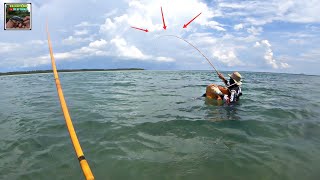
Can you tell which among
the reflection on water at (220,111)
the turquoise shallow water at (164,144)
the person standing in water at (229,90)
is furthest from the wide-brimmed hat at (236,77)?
the turquoise shallow water at (164,144)

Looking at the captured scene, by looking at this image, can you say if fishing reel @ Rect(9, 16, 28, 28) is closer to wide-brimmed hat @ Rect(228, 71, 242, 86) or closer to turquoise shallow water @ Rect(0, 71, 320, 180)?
turquoise shallow water @ Rect(0, 71, 320, 180)

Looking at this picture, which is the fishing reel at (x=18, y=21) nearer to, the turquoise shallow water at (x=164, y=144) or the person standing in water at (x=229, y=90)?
the turquoise shallow water at (x=164, y=144)

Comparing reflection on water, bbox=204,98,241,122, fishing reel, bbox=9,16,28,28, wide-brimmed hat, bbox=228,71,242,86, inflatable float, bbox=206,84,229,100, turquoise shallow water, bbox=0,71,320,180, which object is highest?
fishing reel, bbox=9,16,28,28

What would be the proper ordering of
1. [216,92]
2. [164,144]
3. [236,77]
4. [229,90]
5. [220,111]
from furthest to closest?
[216,92] < [229,90] < [236,77] < [220,111] < [164,144]

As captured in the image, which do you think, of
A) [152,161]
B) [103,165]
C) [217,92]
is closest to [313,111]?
[217,92]

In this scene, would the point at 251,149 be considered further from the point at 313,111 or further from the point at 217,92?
the point at 313,111

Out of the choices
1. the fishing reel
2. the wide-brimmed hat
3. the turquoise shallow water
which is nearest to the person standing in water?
the wide-brimmed hat

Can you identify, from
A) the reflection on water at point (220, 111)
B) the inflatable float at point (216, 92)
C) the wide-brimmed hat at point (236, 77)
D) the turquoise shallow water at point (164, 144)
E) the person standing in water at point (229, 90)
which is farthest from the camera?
the inflatable float at point (216, 92)

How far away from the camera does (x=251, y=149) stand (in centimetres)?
772

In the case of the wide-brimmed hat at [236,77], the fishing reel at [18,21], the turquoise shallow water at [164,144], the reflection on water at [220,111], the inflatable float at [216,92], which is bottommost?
the turquoise shallow water at [164,144]

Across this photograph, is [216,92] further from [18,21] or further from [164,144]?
[18,21]

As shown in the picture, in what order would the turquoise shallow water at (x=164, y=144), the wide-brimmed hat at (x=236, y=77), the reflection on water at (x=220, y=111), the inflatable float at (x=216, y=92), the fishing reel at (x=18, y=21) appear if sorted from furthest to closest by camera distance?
the fishing reel at (x=18, y=21)
the inflatable float at (x=216, y=92)
the wide-brimmed hat at (x=236, y=77)
the reflection on water at (x=220, y=111)
the turquoise shallow water at (x=164, y=144)

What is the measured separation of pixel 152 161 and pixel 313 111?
11.0m

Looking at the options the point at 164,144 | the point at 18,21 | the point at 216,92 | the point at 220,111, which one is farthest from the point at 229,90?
the point at 18,21
